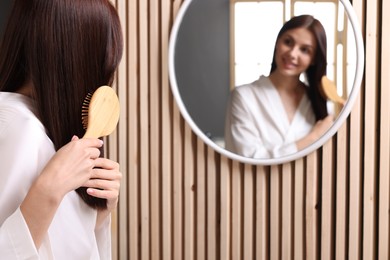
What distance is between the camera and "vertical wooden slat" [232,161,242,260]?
1.49 meters

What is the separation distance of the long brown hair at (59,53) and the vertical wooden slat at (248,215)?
2.53 ft

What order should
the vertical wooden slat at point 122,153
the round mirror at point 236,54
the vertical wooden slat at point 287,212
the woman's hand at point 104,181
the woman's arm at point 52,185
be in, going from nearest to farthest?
the woman's arm at point 52,185 < the woman's hand at point 104,181 < the round mirror at point 236,54 < the vertical wooden slat at point 287,212 < the vertical wooden slat at point 122,153

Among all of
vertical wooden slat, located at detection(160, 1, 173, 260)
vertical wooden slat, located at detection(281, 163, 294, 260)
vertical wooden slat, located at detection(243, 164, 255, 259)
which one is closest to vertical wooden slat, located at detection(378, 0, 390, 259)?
vertical wooden slat, located at detection(281, 163, 294, 260)

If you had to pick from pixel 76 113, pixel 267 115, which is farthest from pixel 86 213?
pixel 267 115

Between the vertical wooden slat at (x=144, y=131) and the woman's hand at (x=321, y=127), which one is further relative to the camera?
the vertical wooden slat at (x=144, y=131)

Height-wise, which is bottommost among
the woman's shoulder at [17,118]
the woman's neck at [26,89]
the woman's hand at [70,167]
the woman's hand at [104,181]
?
the woman's hand at [104,181]

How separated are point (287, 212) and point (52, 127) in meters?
0.86

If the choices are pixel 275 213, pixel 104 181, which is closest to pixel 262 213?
pixel 275 213

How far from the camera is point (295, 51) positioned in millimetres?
1368

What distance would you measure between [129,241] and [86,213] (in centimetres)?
84

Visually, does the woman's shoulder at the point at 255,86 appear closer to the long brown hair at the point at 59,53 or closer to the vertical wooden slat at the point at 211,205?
the vertical wooden slat at the point at 211,205

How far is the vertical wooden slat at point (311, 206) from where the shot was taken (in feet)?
4.66

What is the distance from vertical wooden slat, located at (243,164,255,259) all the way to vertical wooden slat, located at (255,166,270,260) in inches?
0.7

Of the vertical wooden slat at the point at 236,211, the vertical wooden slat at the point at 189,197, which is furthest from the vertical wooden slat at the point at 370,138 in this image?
the vertical wooden slat at the point at 189,197
